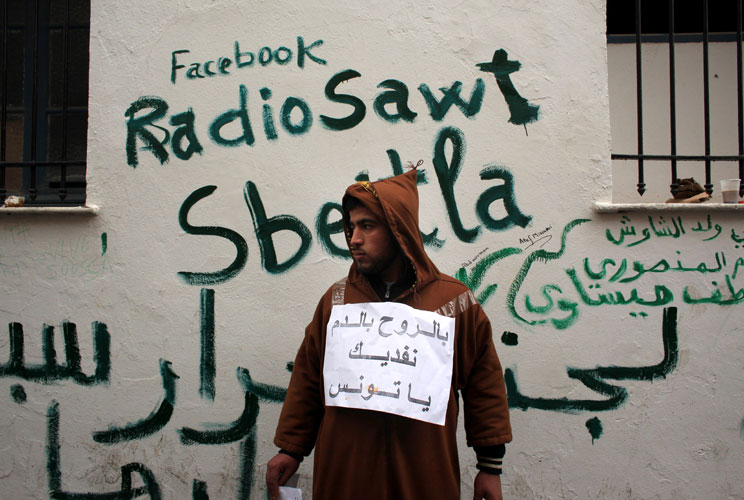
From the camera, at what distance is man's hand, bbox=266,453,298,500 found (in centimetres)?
202

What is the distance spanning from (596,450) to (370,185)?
1859mm

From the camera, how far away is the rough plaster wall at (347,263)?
282cm

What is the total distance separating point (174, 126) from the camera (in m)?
3.02

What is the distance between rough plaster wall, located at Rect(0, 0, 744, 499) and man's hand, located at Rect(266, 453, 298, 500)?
83cm

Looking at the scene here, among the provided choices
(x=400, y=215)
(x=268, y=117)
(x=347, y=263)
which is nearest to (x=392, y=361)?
(x=400, y=215)

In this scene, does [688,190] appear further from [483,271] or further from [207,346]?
[207,346]

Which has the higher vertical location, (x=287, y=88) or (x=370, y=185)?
(x=287, y=88)

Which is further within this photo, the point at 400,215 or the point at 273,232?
the point at 273,232

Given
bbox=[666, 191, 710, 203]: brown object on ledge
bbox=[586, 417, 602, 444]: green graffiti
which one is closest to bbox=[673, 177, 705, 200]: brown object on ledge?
bbox=[666, 191, 710, 203]: brown object on ledge

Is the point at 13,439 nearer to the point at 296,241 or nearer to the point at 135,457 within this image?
the point at 135,457

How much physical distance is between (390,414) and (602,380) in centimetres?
145

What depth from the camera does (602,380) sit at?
9.29 feet

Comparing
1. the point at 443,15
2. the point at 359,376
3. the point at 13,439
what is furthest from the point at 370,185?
the point at 13,439

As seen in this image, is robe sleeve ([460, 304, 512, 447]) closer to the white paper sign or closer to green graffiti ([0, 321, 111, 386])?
the white paper sign
